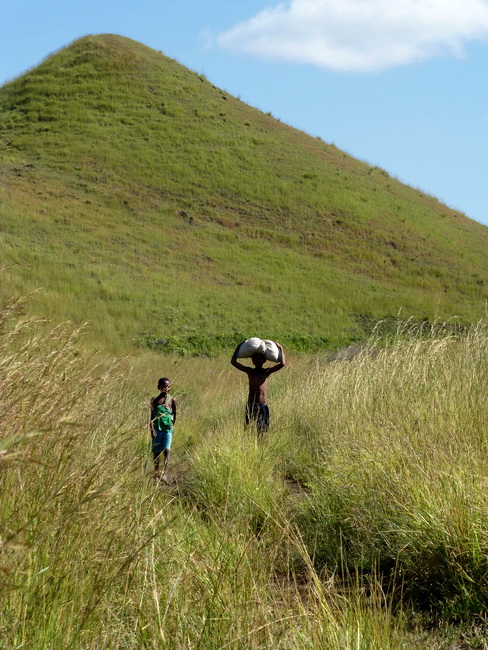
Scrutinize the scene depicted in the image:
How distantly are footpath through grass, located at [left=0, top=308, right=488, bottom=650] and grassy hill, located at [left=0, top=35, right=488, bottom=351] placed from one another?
20106mm

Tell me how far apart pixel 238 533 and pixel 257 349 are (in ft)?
15.3

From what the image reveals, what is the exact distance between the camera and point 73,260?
32938 mm

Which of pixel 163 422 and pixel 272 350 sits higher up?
pixel 272 350

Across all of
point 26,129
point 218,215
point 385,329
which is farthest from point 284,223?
point 26,129

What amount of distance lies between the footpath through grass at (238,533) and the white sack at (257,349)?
1831 millimetres

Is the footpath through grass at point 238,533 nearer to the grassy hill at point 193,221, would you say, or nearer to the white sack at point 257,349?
the white sack at point 257,349

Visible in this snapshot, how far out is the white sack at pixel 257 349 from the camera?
8.67 m

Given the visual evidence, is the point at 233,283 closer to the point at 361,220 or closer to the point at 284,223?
the point at 284,223

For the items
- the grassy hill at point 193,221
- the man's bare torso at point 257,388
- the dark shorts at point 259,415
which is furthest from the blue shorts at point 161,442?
the grassy hill at point 193,221

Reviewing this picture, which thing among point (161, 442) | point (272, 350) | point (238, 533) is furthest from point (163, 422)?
point (238, 533)

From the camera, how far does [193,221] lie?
143 feet

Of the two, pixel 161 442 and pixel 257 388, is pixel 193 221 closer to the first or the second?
pixel 257 388

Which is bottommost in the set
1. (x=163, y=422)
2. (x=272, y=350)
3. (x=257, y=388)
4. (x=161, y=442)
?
(x=161, y=442)

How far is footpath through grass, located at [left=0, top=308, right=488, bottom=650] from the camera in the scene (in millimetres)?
2758
